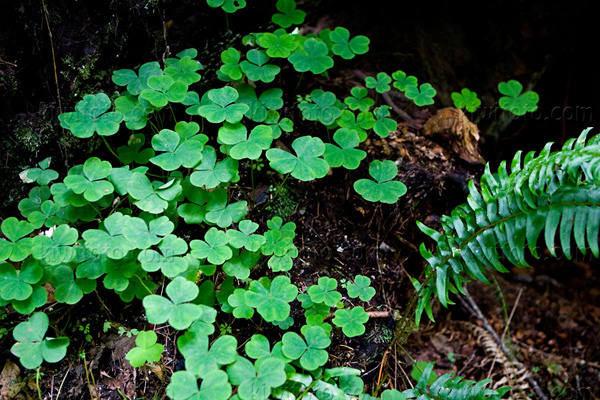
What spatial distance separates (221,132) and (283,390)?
4.15 feet

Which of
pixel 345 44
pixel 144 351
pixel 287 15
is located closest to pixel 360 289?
pixel 144 351

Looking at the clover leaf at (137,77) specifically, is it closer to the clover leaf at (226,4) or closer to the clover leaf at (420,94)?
the clover leaf at (226,4)

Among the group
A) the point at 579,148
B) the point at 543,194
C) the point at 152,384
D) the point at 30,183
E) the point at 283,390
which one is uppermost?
the point at 579,148

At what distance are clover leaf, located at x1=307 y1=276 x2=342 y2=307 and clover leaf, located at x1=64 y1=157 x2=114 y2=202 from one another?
108cm

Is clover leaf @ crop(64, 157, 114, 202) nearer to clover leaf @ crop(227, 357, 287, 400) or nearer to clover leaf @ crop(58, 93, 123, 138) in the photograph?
clover leaf @ crop(58, 93, 123, 138)

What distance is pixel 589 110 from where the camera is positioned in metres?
3.32

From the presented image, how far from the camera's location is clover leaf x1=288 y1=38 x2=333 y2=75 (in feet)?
8.41

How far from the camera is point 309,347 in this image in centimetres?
189

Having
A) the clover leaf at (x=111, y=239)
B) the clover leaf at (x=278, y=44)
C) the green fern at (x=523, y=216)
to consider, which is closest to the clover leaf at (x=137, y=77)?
the clover leaf at (x=278, y=44)

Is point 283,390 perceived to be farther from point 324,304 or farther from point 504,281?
point 504,281

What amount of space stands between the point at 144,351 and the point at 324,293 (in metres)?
0.85

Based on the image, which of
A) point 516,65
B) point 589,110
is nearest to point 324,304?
point 516,65

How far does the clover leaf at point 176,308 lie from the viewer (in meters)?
1.70

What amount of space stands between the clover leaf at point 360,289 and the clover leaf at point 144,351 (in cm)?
93
